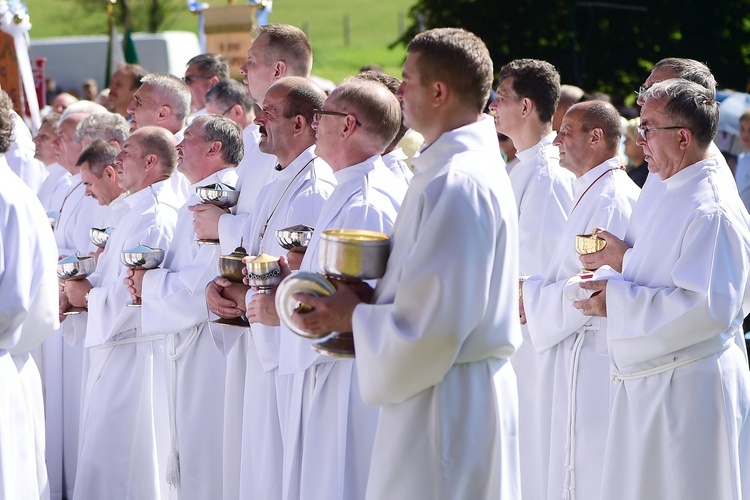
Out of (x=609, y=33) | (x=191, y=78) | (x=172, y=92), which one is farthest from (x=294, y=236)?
(x=609, y=33)

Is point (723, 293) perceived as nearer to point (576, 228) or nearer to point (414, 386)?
point (576, 228)

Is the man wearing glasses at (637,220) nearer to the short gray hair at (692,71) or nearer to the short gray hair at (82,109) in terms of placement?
the short gray hair at (692,71)

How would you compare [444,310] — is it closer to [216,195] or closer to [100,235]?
[216,195]

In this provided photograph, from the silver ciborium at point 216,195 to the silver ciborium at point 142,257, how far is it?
1.01ft

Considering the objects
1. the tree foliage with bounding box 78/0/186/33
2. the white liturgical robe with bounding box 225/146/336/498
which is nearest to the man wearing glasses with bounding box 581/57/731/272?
the white liturgical robe with bounding box 225/146/336/498

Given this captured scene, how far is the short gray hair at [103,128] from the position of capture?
7.91 metres

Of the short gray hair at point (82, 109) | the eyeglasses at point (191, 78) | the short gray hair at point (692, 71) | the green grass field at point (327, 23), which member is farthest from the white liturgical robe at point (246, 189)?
the green grass field at point (327, 23)

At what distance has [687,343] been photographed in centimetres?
481

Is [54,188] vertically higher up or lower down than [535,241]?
lower down

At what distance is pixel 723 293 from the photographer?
471 cm

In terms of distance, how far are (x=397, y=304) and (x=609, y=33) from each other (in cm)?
1840

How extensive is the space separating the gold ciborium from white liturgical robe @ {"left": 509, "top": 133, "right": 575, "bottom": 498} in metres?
1.04

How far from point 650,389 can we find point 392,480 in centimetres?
179

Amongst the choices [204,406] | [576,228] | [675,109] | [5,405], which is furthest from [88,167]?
[675,109]
